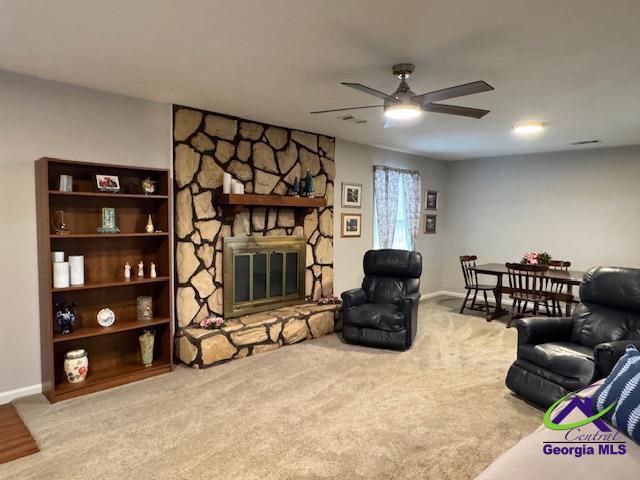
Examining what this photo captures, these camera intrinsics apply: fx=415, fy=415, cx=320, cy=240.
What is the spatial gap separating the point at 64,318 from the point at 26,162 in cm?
125

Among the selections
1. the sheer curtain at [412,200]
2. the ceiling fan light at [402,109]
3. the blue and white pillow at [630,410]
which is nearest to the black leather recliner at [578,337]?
the blue and white pillow at [630,410]

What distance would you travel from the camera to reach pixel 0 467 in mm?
2389

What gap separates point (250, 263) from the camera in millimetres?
4691

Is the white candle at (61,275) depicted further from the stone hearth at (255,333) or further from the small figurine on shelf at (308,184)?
the small figurine on shelf at (308,184)

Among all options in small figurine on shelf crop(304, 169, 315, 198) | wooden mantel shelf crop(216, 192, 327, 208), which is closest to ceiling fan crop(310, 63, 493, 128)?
wooden mantel shelf crop(216, 192, 327, 208)

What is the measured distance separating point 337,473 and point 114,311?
2.50m

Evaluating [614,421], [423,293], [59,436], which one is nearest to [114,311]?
[59,436]

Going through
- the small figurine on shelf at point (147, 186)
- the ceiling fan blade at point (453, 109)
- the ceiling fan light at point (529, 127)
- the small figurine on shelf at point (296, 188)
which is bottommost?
the small figurine on shelf at point (147, 186)

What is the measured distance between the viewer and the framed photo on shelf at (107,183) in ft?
11.3

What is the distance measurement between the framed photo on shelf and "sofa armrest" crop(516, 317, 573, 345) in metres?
3.53

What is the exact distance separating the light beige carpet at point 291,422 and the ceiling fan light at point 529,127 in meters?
2.56

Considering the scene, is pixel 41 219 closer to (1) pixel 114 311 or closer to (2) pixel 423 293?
(1) pixel 114 311

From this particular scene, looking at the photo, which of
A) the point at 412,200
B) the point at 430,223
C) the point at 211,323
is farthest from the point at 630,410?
the point at 430,223

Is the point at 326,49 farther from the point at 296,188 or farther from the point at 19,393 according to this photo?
the point at 19,393
